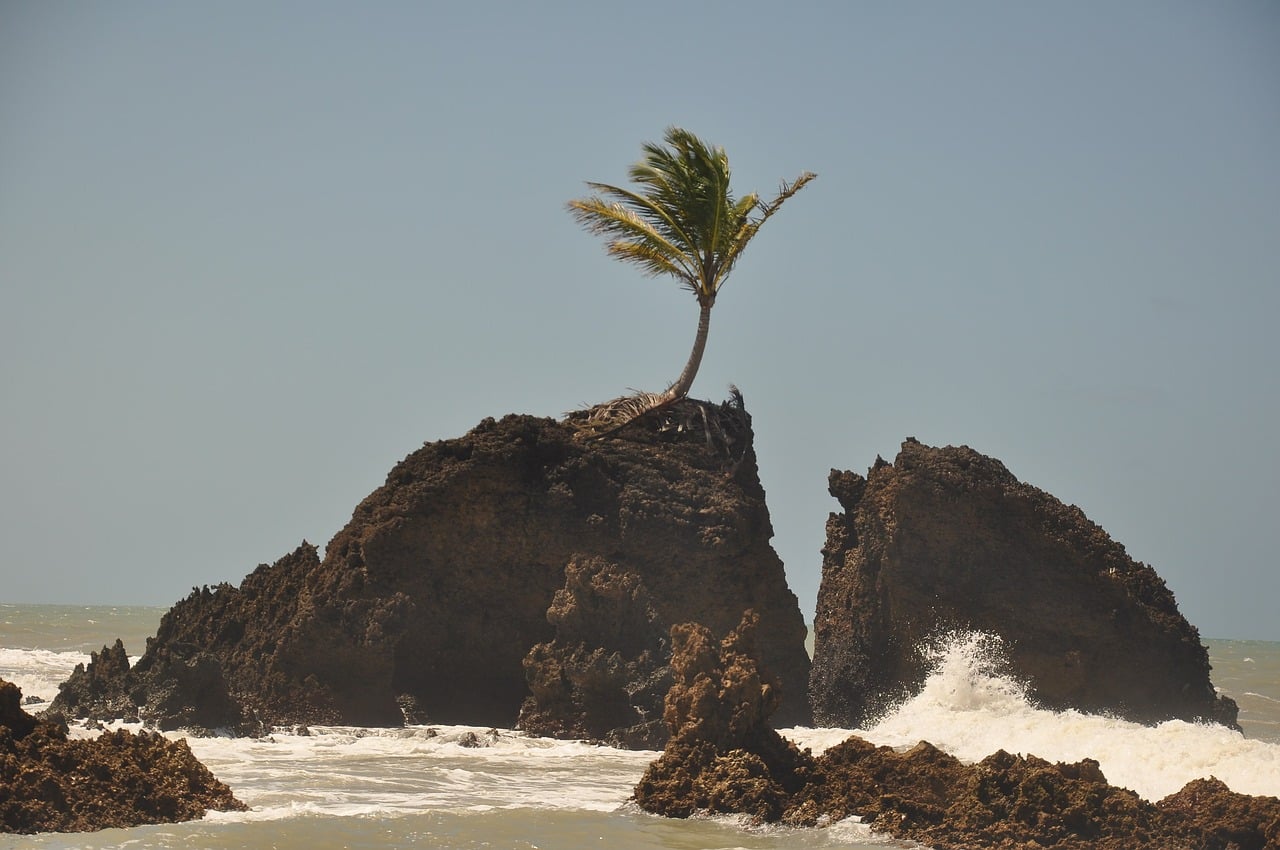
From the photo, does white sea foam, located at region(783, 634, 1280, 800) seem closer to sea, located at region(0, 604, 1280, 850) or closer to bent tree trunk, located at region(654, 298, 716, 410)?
sea, located at region(0, 604, 1280, 850)

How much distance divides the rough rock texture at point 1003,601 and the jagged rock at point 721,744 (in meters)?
6.34

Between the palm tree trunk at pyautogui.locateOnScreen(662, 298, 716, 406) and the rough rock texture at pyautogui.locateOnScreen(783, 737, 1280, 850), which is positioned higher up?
the palm tree trunk at pyautogui.locateOnScreen(662, 298, 716, 406)

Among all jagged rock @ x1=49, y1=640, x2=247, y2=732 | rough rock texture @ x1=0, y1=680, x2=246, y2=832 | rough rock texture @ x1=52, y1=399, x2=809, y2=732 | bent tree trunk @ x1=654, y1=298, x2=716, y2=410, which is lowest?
rough rock texture @ x1=0, y1=680, x2=246, y2=832

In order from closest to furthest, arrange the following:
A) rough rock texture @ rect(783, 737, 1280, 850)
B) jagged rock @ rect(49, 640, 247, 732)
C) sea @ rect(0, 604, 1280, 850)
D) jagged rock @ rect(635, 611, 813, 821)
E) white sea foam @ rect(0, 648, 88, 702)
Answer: sea @ rect(0, 604, 1280, 850), rough rock texture @ rect(783, 737, 1280, 850), jagged rock @ rect(635, 611, 813, 821), jagged rock @ rect(49, 640, 247, 732), white sea foam @ rect(0, 648, 88, 702)

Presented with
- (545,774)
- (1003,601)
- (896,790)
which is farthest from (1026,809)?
(1003,601)

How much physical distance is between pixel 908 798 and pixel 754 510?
842 cm

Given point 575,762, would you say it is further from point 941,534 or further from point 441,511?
point 941,534

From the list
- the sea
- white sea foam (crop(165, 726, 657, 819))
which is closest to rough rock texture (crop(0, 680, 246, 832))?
the sea

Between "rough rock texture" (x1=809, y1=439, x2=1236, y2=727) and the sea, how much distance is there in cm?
48

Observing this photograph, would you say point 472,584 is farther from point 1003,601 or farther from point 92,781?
point 92,781

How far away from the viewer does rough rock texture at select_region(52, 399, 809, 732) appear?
1928 cm

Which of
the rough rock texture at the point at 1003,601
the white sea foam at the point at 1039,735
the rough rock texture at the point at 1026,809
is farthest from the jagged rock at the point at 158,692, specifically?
the rough rock texture at the point at 1003,601

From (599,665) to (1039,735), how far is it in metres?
5.31

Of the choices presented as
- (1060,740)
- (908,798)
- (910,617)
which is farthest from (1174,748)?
(910,617)
